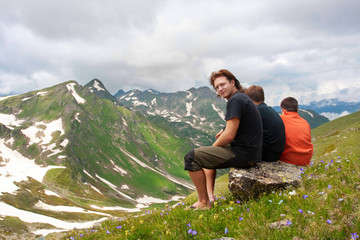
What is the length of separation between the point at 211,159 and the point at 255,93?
13.0 feet

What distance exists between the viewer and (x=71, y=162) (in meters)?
200

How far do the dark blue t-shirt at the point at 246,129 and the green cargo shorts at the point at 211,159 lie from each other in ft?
0.60

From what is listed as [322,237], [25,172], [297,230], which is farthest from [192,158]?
[25,172]

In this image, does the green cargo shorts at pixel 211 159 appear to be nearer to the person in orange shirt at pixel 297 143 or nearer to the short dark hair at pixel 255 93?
the person in orange shirt at pixel 297 143

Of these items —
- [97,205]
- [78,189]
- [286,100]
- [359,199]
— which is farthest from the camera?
[78,189]

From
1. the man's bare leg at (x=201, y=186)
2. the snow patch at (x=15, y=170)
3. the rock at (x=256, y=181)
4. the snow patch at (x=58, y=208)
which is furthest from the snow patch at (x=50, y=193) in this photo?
the rock at (x=256, y=181)

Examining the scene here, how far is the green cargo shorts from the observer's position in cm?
729

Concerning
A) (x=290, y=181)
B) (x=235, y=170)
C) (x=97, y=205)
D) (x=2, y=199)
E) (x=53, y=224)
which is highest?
(x=235, y=170)

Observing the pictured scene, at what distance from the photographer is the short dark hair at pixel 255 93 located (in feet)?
31.3

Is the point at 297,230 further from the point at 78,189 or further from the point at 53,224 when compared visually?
the point at 78,189

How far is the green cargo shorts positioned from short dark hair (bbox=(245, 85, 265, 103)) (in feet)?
10.5

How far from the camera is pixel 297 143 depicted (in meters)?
9.26

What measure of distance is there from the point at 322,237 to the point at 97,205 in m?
171

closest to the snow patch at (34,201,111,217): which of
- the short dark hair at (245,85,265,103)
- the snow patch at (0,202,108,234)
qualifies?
the snow patch at (0,202,108,234)
